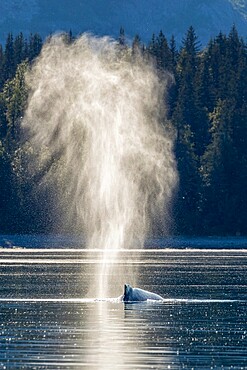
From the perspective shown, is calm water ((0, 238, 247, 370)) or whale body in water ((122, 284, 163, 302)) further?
whale body in water ((122, 284, 163, 302))

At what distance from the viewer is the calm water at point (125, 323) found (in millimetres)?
46750

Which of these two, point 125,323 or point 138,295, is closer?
point 125,323

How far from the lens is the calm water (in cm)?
4675

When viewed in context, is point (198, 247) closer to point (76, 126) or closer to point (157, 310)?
point (76, 126)

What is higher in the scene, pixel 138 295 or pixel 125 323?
pixel 138 295

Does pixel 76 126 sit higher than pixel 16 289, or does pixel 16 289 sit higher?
pixel 76 126

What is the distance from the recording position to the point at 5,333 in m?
54.2

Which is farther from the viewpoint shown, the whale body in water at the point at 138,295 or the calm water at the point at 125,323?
the whale body in water at the point at 138,295

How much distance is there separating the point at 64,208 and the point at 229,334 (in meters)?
140

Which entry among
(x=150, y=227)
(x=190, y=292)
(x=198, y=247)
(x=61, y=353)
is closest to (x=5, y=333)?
(x=61, y=353)

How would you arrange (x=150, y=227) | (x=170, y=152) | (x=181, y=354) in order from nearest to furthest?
(x=181, y=354)
(x=150, y=227)
(x=170, y=152)

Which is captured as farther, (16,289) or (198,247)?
(198,247)

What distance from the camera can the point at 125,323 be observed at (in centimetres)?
5850

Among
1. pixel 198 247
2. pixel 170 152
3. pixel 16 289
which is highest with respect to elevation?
pixel 170 152
